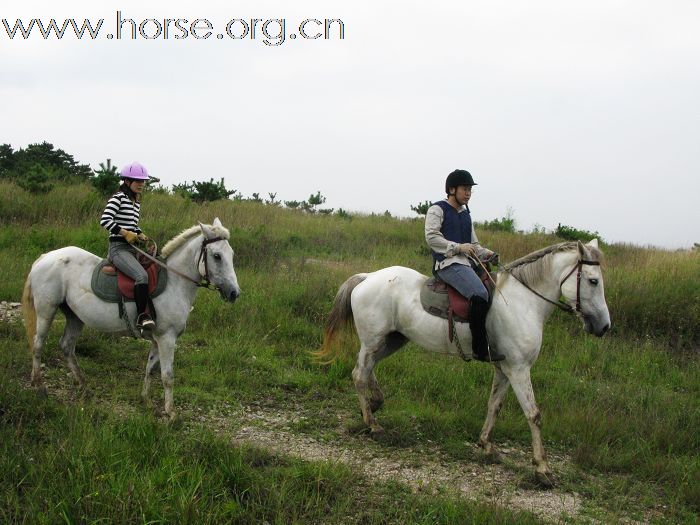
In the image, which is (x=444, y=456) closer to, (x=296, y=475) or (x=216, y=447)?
(x=296, y=475)

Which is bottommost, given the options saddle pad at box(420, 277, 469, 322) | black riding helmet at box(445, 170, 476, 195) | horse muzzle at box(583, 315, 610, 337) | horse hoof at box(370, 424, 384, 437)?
horse hoof at box(370, 424, 384, 437)

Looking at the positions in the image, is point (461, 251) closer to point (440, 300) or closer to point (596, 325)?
point (440, 300)

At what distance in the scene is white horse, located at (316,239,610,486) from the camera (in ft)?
20.3

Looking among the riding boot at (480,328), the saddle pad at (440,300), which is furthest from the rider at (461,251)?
the saddle pad at (440,300)

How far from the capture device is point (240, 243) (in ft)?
46.1

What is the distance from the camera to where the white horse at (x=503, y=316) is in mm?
6180

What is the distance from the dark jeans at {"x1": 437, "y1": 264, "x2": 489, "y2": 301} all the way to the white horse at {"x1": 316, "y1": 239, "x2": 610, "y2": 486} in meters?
0.28

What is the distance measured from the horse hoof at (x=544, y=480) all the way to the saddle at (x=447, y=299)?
1624mm

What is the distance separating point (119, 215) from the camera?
22.7 ft

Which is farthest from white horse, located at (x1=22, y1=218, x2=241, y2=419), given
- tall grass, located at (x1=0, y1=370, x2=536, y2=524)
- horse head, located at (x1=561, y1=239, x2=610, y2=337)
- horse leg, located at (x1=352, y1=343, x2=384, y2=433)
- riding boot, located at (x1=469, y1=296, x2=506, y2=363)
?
horse head, located at (x1=561, y1=239, x2=610, y2=337)

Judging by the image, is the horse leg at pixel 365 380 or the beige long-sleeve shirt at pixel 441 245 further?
the horse leg at pixel 365 380

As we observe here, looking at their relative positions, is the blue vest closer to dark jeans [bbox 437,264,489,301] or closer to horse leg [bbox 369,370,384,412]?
dark jeans [bbox 437,264,489,301]

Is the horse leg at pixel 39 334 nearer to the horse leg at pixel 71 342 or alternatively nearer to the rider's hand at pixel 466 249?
the horse leg at pixel 71 342

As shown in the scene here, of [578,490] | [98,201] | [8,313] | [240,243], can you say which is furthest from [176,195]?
[578,490]
